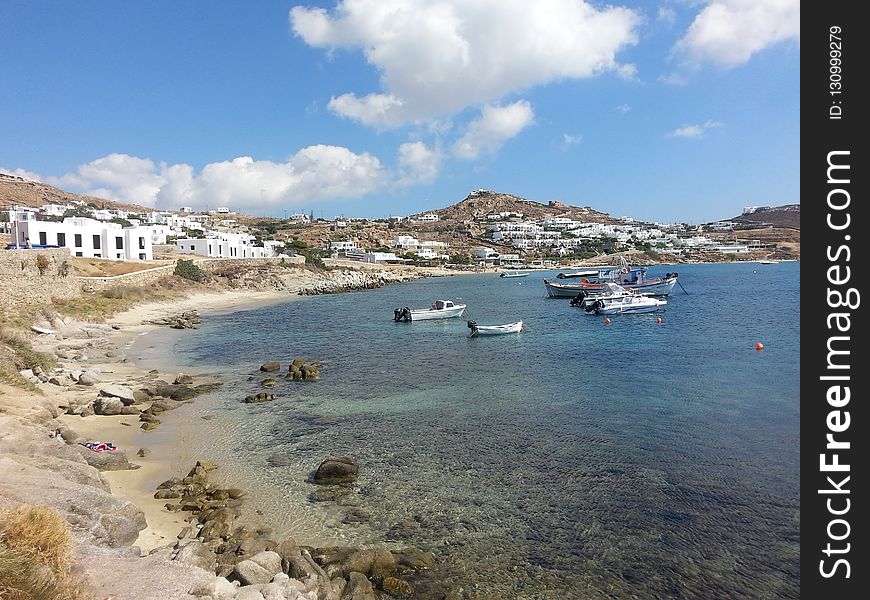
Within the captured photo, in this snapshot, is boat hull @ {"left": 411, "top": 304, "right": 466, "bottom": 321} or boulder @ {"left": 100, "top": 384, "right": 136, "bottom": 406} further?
boat hull @ {"left": 411, "top": 304, "right": 466, "bottom": 321}

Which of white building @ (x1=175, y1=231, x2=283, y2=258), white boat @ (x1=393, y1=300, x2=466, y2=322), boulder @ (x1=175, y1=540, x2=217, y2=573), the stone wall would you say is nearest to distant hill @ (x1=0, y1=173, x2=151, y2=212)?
white building @ (x1=175, y1=231, x2=283, y2=258)

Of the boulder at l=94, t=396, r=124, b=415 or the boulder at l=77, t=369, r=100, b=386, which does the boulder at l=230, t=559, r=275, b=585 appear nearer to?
the boulder at l=94, t=396, r=124, b=415

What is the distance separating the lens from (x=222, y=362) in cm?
2803

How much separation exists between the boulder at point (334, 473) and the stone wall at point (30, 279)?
29.6m

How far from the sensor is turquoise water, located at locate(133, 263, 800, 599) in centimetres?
987

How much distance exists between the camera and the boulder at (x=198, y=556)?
8.34 metres

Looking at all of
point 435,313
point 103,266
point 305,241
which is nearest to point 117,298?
point 103,266

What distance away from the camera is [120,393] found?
1906cm

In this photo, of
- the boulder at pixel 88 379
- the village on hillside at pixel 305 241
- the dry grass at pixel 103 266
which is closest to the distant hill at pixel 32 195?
the village on hillside at pixel 305 241

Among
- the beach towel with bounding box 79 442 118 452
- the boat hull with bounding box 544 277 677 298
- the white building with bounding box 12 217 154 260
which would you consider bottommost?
the beach towel with bounding box 79 442 118 452

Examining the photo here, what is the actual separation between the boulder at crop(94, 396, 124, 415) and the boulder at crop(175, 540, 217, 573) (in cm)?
1113

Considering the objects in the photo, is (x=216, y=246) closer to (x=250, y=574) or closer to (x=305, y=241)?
(x=305, y=241)

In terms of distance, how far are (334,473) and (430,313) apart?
32.7 meters
